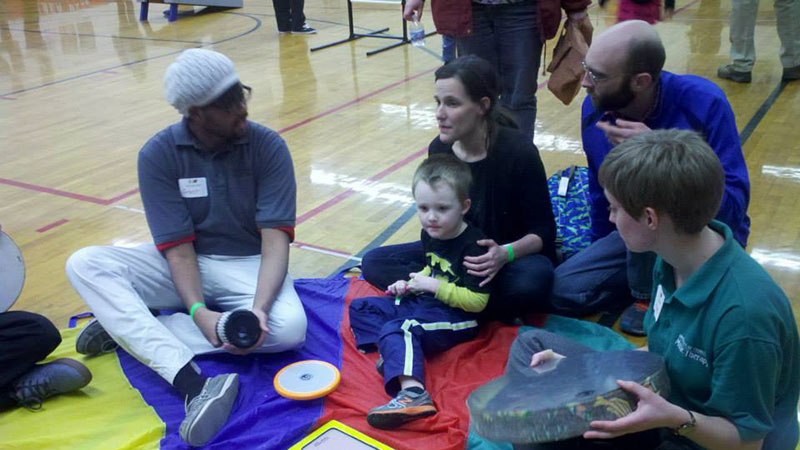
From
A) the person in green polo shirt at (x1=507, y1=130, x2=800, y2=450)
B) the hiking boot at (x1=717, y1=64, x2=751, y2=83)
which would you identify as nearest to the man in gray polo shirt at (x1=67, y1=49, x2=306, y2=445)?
the person in green polo shirt at (x1=507, y1=130, x2=800, y2=450)

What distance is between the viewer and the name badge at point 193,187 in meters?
2.43

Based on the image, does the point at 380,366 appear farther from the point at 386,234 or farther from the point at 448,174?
the point at 386,234

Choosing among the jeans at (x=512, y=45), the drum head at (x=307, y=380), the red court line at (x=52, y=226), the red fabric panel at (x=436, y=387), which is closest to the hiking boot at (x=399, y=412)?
the red fabric panel at (x=436, y=387)

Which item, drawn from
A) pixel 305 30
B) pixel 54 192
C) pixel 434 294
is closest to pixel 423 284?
pixel 434 294

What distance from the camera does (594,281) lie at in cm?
260

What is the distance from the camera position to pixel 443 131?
2.52 m

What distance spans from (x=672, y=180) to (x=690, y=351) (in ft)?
1.25

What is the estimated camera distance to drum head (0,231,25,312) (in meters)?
2.31

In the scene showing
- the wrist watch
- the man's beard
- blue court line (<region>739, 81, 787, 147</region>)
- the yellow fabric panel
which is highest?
the man's beard

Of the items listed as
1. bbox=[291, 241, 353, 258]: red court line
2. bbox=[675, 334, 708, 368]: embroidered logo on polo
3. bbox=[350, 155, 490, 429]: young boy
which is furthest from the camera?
bbox=[291, 241, 353, 258]: red court line

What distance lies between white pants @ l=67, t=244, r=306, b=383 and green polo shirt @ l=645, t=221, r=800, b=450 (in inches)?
53.2

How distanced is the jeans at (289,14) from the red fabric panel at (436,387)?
24.2 ft

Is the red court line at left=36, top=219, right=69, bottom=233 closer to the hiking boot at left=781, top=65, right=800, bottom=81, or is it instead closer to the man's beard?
the man's beard

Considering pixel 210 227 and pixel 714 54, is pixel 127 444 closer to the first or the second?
pixel 210 227
